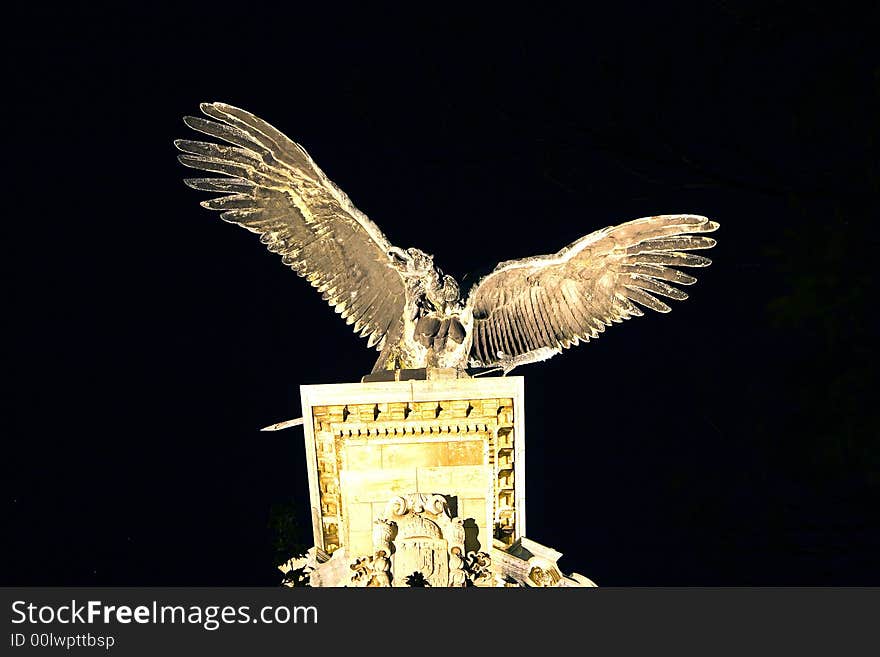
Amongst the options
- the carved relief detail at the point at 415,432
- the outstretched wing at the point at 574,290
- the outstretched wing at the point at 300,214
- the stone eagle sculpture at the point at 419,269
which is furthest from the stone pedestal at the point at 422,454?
the outstretched wing at the point at 300,214

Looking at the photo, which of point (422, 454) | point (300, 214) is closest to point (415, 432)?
point (422, 454)

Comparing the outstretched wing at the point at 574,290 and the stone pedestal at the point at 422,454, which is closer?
the stone pedestal at the point at 422,454

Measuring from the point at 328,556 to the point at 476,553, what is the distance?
934 millimetres

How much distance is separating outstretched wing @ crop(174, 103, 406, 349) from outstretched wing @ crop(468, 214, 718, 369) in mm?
606

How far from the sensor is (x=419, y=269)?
9.20m

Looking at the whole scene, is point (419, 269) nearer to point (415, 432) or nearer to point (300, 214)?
point (300, 214)

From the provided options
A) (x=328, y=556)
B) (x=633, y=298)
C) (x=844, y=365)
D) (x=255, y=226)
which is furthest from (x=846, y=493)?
(x=255, y=226)

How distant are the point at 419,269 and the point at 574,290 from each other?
3.39 feet

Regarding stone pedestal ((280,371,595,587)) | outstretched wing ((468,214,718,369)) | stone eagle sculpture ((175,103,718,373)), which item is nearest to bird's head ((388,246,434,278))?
stone eagle sculpture ((175,103,718,373))

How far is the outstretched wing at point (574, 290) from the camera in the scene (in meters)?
9.31

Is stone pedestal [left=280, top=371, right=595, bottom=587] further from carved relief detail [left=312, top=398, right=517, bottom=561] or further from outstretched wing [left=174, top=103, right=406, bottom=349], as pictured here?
outstretched wing [left=174, top=103, right=406, bottom=349]

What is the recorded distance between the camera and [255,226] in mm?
9477

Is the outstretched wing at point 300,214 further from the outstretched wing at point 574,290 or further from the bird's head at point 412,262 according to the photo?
the outstretched wing at point 574,290

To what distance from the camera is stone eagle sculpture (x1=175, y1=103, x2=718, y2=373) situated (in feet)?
30.4
